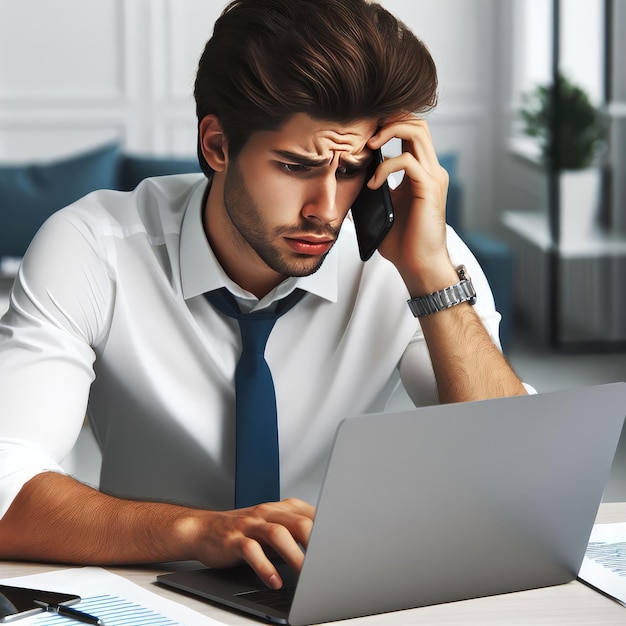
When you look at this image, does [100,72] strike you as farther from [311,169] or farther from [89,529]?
[89,529]

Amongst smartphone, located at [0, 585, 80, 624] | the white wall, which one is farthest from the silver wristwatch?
the white wall

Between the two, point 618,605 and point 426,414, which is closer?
point 426,414

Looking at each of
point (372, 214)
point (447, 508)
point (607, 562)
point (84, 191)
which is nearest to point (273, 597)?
point (447, 508)

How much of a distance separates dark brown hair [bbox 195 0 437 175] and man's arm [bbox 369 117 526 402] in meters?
0.08

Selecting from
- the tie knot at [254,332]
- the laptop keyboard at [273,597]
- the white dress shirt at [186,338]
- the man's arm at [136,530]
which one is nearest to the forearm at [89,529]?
the man's arm at [136,530]

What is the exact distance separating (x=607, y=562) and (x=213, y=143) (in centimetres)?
82

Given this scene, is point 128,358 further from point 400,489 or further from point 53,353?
point 400,489

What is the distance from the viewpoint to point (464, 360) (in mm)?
1538

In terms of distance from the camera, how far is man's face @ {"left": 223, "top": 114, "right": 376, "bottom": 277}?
146cm

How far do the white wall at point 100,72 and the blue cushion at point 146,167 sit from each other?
2.99 feet

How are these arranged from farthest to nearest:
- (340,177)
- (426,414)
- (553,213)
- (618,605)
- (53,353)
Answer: (553,213) → (340,177) → (53,353) → (618,605) → (426,414)

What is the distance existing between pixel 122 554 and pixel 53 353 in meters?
0.36

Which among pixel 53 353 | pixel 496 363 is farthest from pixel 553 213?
pixel 53 353

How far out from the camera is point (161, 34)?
17.5 ft
